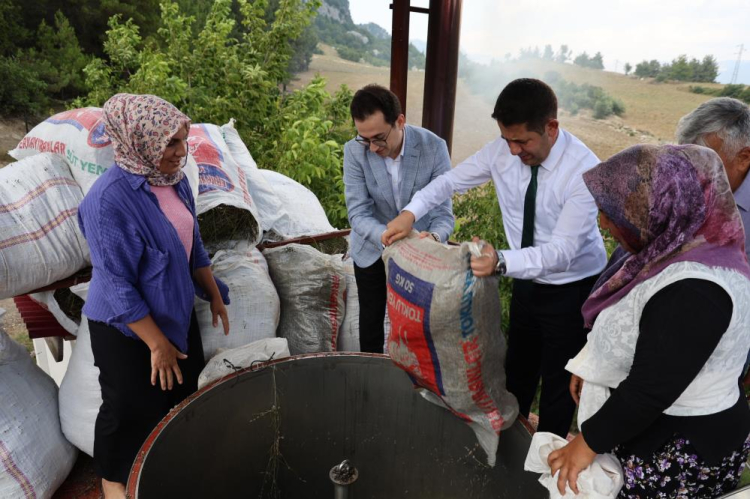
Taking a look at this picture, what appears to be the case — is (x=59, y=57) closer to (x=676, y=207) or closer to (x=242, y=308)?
Result: (x=242, y=308)

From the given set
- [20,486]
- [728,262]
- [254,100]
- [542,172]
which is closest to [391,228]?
[542,172]

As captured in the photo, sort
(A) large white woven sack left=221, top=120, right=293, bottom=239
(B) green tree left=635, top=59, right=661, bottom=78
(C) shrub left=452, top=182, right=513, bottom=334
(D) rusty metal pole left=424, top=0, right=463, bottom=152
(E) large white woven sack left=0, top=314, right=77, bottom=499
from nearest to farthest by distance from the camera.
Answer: (E) large white woven sack left=0, top=314, right=77, bottom=499
(A) large white woven sack left=221, top=120, right=293, bottom=239
(C) shrub left=452, top=182, right=513, bottom=334
(D) rusty metal pole left=424, top=0, right=463, bottom=152
(B) green tree left=635, top=59, right=661, bottom=78

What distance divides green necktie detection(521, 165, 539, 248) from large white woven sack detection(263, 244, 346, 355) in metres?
1.12

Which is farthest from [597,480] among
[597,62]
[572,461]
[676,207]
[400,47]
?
[597,62]

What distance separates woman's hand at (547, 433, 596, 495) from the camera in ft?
3.84

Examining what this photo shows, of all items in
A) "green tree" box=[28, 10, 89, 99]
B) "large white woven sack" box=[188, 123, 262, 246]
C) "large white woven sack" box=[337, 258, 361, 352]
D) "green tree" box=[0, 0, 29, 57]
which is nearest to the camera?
"large white woven sack" box=[188, 123, 262, 246]

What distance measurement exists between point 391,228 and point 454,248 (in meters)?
0.25

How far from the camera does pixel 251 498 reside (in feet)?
6.63

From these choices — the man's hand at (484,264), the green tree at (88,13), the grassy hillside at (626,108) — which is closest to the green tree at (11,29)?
the green tree at (88,13)

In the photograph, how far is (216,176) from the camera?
2539mm

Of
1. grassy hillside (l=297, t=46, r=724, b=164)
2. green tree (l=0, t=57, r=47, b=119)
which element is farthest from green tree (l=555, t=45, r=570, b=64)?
green tree (l=0, t=57, r=47, b=119)

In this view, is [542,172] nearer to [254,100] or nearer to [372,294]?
[372,294]

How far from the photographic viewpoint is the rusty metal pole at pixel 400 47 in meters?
3.47

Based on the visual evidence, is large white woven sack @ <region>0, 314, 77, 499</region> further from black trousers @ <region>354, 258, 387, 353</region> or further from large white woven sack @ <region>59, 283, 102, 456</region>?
black trousers @ <region>354, 258, 387, 353</region>
